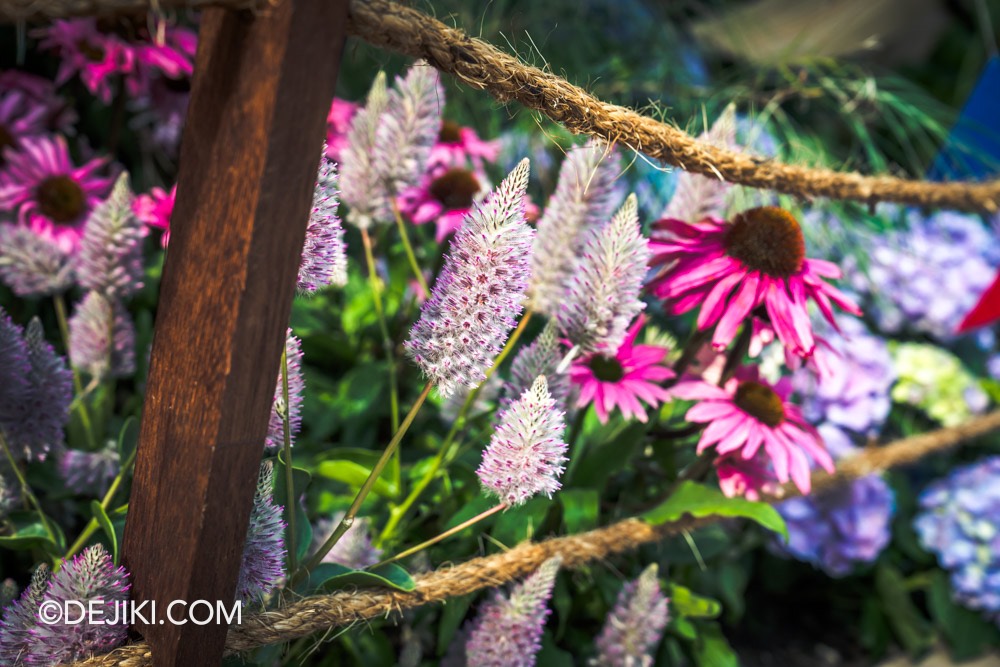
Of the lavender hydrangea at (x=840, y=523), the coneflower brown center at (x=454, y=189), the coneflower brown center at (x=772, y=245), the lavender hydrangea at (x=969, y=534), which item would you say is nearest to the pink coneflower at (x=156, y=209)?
the coneflower brown center at (x=454, y=189)

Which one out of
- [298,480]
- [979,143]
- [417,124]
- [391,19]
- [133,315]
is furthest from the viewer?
[979,143]

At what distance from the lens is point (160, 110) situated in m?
1.37

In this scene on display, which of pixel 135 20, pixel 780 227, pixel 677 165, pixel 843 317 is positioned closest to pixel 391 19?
pixel 677 165

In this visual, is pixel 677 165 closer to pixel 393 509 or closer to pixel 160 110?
pixel 393 509

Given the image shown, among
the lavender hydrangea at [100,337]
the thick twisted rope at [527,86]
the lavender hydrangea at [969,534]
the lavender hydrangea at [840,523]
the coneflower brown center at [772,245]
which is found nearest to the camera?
the thick twisted rope at [527,86]

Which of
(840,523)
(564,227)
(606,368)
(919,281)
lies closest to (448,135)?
(564,227)

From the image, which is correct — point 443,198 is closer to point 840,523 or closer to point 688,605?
point 688,605

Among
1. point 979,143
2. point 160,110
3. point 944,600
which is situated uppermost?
point 979,143

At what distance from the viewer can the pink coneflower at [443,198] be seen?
1103 millimetres

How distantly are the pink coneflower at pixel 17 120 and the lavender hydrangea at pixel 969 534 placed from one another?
164cm

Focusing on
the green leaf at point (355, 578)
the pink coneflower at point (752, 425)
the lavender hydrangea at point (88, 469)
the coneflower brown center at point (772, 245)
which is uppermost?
the coneflower brown center at point (772, 245)

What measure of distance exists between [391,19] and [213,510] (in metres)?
0.39

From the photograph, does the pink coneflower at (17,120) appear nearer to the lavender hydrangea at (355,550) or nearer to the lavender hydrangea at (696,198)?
the lavender hydrangea at (355,550)

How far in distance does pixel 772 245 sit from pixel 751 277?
0.13 feet
